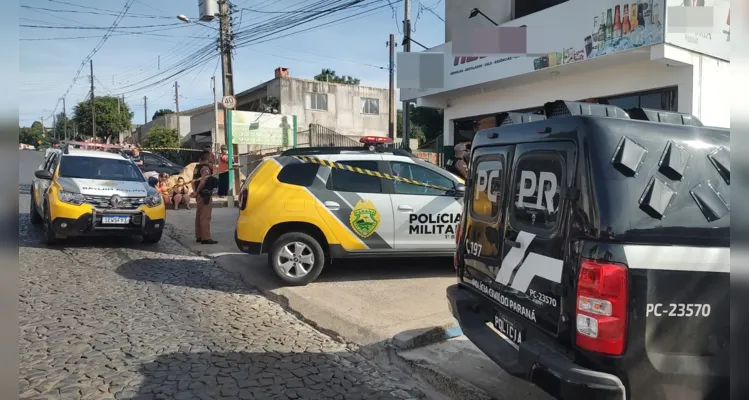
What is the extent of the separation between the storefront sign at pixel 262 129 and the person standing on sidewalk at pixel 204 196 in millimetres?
5774

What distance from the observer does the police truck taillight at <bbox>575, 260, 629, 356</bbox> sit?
2389 mm

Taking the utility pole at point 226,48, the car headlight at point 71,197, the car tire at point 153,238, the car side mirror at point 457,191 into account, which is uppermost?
the utility pole at point 226,48

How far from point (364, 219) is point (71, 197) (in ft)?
16.4

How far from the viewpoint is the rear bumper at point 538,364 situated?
239cm

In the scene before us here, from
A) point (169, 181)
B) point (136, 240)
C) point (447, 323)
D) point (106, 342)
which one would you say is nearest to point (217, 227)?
point (136, 240)

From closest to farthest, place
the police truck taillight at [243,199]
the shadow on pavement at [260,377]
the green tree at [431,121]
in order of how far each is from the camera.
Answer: the shadow on pavement at [260,377]
the police truck taillight at [243,199]
the green tree at [431,121]

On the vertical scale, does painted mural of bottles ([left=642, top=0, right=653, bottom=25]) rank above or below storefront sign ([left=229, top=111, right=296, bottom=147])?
above

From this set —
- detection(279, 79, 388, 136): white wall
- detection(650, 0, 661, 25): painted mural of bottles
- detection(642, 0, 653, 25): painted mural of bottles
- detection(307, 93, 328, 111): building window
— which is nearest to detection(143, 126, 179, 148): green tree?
Answer: detection(279, 79, 388, 136): white wall

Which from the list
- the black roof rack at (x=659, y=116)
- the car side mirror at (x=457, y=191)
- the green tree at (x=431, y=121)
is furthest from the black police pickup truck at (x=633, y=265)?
the green tree at (x=431, y=121)

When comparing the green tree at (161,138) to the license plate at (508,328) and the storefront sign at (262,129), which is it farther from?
the license plate at (508,328)

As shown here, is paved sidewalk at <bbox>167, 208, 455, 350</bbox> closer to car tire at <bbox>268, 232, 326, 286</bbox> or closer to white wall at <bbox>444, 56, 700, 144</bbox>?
car tire at <bbox>268, 232, 326, 286</bbox>

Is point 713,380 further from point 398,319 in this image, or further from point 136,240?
point 136,240

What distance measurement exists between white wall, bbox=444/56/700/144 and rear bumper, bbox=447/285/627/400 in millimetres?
8071

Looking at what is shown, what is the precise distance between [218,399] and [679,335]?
2.85 meters
